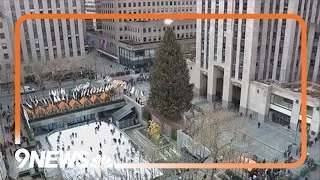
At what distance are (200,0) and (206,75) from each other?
325 centimetres

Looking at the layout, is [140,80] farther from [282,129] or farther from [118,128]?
[282,129]

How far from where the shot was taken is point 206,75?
1367cm

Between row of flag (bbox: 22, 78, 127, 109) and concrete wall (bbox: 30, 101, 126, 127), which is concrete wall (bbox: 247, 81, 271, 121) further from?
row of flag (bbox: 22, 78, 127, 109)

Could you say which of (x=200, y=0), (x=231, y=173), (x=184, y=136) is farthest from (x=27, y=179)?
(x=200, y=0)

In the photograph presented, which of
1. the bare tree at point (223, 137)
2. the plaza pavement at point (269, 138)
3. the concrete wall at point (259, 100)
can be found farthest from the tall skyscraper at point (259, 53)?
the bare tree at point (223, 137)

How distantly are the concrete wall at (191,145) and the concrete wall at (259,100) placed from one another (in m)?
3.30

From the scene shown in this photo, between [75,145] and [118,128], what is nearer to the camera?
[75,145]

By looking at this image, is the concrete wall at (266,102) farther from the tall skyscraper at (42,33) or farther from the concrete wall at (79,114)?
the tall skyscraper at (42,33)

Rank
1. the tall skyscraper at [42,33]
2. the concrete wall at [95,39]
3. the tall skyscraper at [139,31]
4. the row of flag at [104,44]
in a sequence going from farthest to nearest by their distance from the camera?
the concrete wall at [95,39], the row of flag at [104,44], the tall skyscraper at [139,31], the tall skyscraper at [42,33]

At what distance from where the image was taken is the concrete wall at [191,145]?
892 cm

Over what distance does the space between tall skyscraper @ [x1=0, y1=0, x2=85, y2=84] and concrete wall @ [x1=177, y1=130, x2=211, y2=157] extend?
9.94 m

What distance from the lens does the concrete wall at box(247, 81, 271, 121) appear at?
430 inches

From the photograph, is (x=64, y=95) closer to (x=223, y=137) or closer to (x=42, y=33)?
(x=42, y=33)

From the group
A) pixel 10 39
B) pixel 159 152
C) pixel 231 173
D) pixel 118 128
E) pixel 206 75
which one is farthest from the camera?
pixel 10 39
